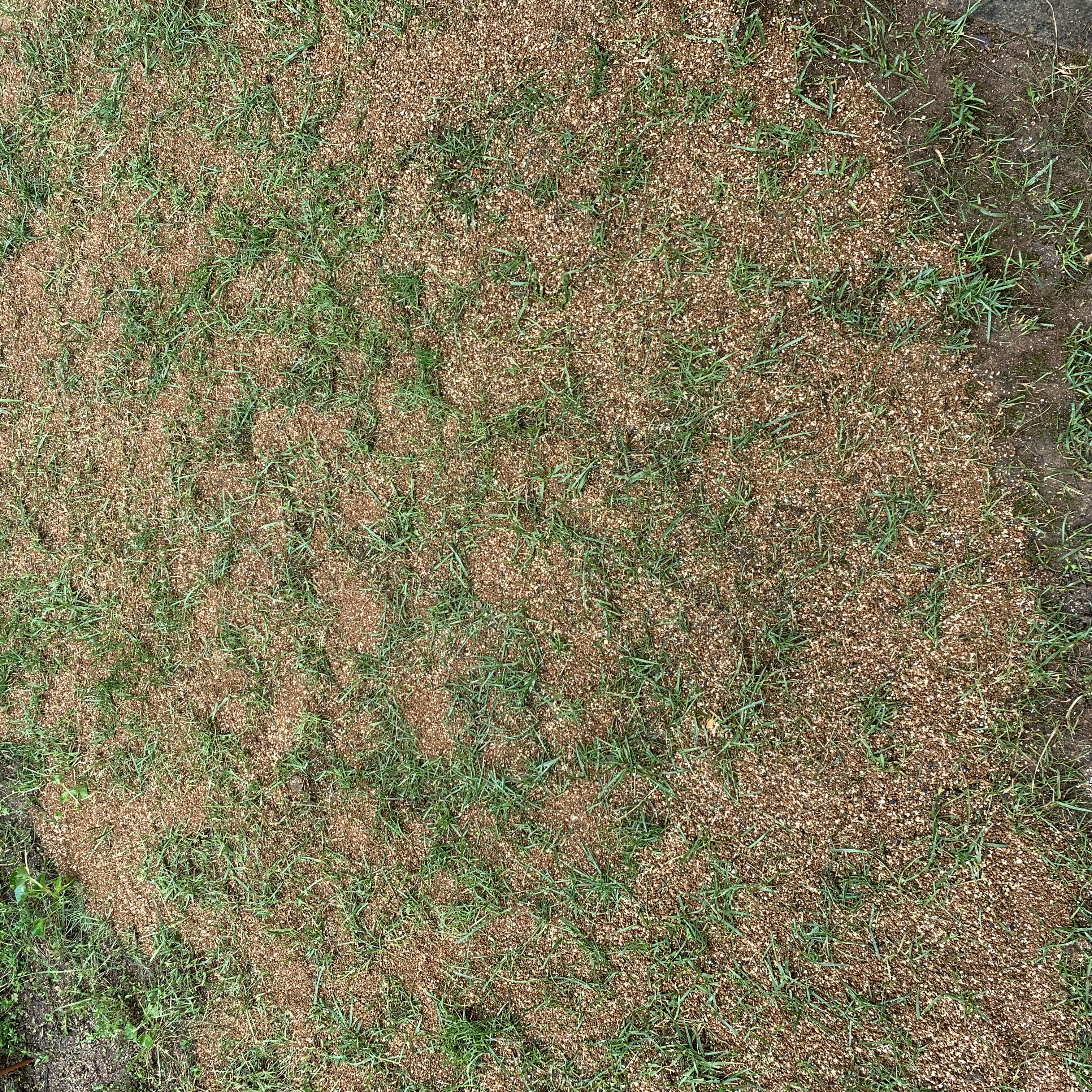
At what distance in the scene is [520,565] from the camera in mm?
2121

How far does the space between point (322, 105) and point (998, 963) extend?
3159 millimetres

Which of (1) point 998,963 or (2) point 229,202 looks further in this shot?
(2) point 229,202

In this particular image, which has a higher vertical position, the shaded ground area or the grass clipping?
the shaded ground area

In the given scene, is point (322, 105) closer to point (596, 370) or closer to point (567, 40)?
A: point (567, 40)

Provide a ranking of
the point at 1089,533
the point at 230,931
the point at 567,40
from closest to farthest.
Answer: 1. the point at 1089,533
2. the point at 567,40
3. the point at 230,931

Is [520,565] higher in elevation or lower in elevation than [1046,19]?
lower

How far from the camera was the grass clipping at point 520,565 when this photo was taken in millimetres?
1988

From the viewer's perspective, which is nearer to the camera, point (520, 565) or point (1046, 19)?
point (1046, 19)

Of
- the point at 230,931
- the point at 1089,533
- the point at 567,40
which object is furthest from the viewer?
the point at 230,931

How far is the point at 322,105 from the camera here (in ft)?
7.23

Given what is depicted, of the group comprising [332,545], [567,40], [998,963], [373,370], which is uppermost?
[567,40]

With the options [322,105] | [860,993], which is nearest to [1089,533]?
[860,993]

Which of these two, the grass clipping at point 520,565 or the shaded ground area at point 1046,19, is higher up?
the shaded ground area at point 1046,19

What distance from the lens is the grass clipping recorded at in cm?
199
